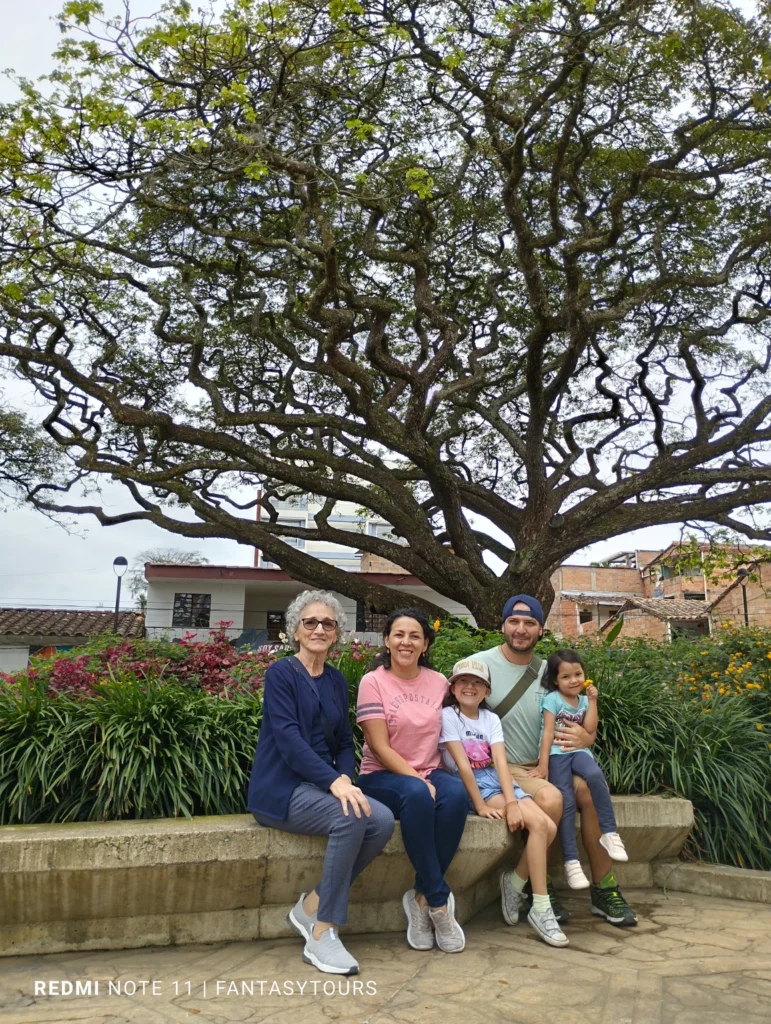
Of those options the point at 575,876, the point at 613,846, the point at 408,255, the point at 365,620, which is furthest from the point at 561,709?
the point at 365,620

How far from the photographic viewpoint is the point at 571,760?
14.3ft

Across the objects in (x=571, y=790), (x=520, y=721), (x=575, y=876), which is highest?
(x=520, y=721)

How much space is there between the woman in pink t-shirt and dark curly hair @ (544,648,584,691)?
2.20 ft

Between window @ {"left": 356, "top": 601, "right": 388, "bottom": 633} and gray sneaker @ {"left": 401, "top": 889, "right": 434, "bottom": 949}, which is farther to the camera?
window @ {"left": 356, "top": 601, "right": 388, "bottom": 633}

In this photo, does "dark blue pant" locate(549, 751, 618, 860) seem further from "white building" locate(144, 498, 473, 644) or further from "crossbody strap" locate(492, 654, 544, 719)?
"white building" locate(144, 498, 473, 644)

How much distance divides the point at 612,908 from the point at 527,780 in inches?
29.5

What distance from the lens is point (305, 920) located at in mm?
3674

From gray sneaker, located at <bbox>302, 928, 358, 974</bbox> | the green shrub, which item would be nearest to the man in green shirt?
gray sneaker, located at <bbox>302, 928, 358, 974</bbox>

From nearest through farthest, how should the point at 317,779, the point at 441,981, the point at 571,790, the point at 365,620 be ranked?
the point at 441,981, the point at 317,779, the point at 571,790, the point at 365,620

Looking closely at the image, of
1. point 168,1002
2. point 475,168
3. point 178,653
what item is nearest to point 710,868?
point 168,1002

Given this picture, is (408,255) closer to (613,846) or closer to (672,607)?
(613,846)

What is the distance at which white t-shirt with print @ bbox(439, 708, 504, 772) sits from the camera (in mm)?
4207

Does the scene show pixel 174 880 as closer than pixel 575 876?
Yes

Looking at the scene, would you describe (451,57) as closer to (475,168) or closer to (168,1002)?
(475,168)
